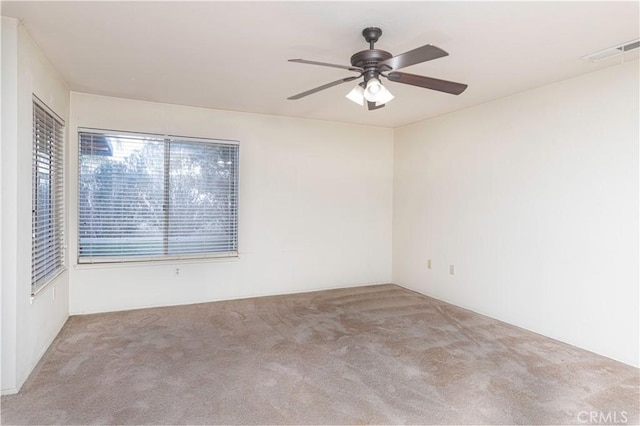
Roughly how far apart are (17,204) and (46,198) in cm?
85

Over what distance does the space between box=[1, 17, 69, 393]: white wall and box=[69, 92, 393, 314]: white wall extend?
1424mm

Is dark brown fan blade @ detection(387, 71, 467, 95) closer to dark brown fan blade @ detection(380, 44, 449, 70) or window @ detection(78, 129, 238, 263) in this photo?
dark brown fan blade @ detection(380, 44, 449, 70)

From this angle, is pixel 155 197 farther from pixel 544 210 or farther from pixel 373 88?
pixel 544 210

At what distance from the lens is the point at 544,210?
3.71m

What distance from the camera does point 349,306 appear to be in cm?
462

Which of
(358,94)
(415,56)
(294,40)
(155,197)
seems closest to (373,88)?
(358,94)

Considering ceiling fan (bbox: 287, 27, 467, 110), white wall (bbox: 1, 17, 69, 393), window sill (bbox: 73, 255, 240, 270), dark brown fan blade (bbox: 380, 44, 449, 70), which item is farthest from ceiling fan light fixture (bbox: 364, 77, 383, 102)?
window sill (bbox: 73, 255, 240, 270)

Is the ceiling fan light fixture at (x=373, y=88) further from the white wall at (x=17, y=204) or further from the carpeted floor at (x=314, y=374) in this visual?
the white wall at (x=17, y=204)

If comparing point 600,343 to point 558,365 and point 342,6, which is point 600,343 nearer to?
point 558,365

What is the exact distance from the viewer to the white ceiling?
7.54ft

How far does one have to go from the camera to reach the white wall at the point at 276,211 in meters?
4.28

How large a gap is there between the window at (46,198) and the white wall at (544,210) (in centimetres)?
426

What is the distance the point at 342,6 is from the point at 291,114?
2813mm

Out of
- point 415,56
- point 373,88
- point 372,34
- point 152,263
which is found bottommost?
point 152,263
